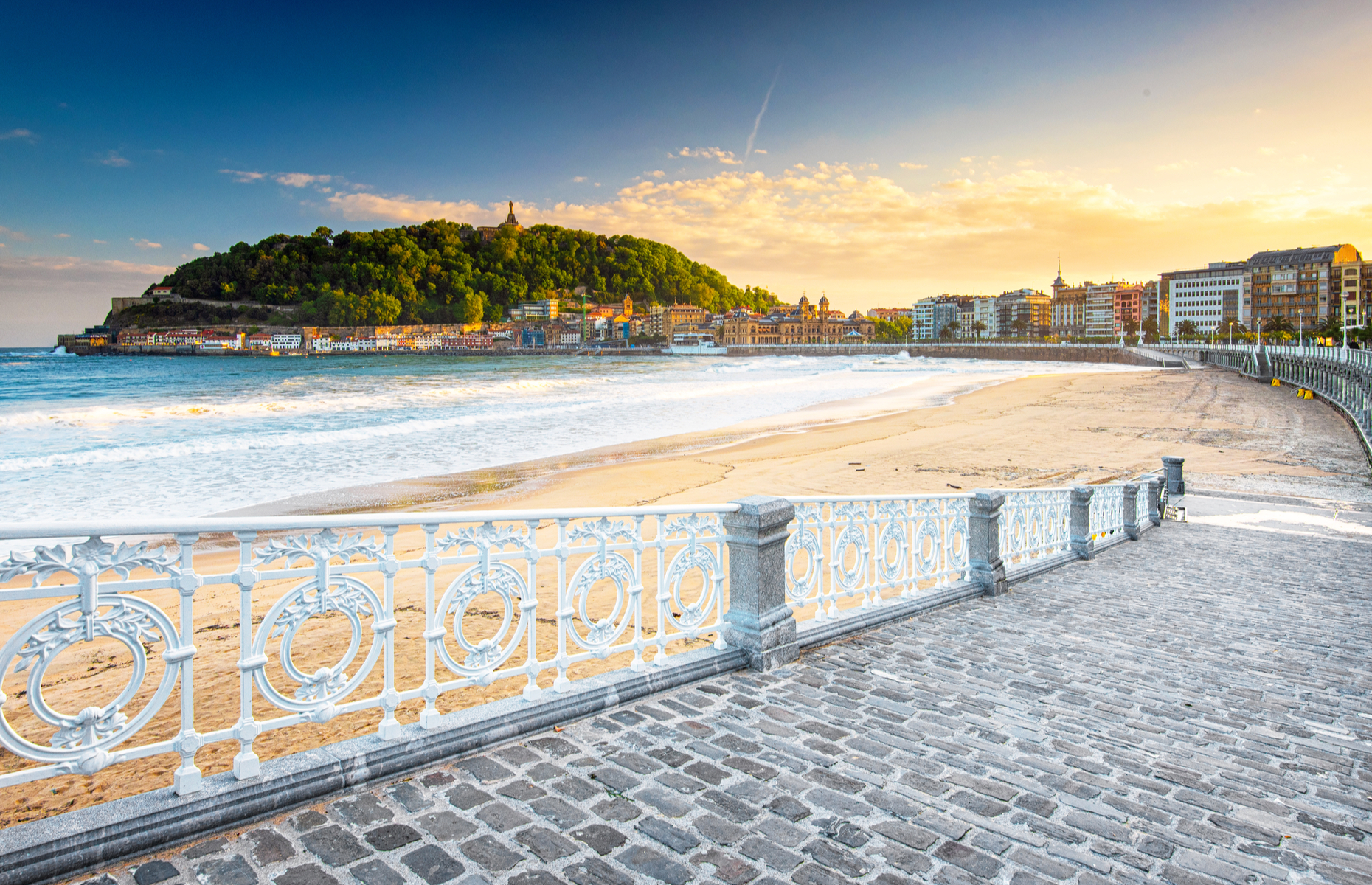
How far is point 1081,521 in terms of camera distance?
10281 mm

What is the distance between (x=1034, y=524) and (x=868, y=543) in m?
3.95

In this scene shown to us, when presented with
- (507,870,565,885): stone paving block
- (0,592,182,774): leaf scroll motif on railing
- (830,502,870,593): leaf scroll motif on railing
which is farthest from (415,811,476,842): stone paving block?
(830,502,870,593): leaf scroll motif on railing

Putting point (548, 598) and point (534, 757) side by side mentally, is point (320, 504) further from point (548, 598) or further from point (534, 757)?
point (534, 757)

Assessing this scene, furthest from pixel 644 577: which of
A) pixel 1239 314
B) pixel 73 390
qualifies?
pixel 1239 314

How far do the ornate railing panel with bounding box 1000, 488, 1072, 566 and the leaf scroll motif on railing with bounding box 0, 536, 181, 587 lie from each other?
7.48 m

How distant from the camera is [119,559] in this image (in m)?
2.67

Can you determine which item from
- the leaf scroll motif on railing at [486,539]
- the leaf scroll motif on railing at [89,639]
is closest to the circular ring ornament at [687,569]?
the leaf scroll motif on railing at [486,539]

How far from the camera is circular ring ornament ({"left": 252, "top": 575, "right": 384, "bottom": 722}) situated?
9.91 feet

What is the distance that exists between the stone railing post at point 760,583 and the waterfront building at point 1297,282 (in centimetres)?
16234

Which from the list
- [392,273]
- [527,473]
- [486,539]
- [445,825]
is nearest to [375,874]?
[445,825]

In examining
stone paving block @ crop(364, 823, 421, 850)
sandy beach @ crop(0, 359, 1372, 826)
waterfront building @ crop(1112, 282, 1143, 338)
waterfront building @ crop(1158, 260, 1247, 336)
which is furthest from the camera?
waterfront building @ crop(1112, 282, 1143, 338)

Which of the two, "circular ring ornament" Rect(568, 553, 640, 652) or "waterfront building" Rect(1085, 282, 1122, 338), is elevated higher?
"waterfront building" Rect(1085, 282, 1122, 338)

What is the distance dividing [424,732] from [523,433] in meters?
23.5

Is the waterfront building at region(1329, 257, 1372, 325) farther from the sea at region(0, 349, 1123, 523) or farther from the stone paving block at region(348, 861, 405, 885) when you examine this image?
the stone paving block at region(348, 861, 405, 885)
